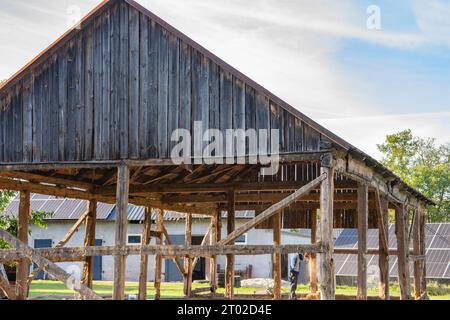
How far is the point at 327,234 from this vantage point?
16281 millimetres

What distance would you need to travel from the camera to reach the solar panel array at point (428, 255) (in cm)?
3653

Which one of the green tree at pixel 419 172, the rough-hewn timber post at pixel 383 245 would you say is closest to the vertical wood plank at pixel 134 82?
the rough-hewn timber post at pixel 383 245

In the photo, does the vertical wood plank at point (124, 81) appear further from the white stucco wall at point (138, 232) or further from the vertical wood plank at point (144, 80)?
Answer: the white stucco wall at point (138, 232)

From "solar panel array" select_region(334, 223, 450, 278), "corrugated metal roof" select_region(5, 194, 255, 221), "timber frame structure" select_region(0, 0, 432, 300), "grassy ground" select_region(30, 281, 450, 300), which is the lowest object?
"grassy ground" select_region(30, 281, 450, 300)

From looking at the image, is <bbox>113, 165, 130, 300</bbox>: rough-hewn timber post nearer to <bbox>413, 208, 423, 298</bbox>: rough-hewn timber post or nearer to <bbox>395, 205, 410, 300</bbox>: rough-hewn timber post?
<bbox>395, 205, 410, 300</bbox>: rough-hewn timber post

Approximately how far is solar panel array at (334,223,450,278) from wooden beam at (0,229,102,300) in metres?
22.5

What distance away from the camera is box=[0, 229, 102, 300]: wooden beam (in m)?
17.0

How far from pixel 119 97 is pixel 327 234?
19.3ft

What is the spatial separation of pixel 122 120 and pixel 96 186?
550 cm

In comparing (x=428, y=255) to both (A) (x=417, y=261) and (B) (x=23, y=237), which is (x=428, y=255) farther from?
(B) (x=23, y=237)

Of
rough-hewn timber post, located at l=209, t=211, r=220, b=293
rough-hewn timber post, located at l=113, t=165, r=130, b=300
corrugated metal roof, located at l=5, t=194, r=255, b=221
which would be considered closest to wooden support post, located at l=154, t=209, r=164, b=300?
rough-hewn timber post, located at l=209, t=211, r=220, b=293

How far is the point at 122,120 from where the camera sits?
18328mm
